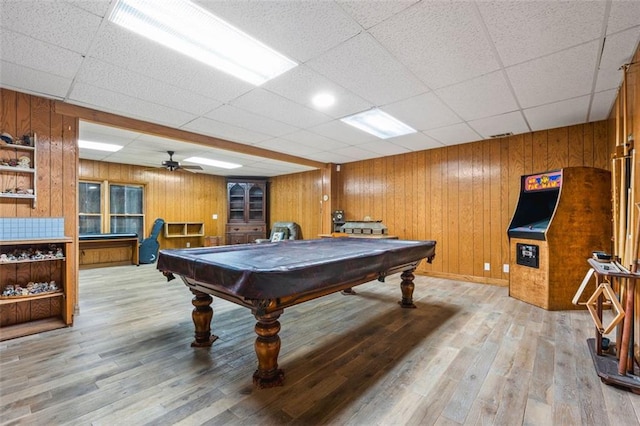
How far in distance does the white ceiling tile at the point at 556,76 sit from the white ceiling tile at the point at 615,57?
6cm

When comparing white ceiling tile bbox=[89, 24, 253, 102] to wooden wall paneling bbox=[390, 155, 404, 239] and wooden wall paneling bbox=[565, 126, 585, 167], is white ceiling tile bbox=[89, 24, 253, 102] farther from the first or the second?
wooden wall paneling bbox=[565, 126, 585, 167]

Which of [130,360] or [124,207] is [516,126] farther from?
[124,207]

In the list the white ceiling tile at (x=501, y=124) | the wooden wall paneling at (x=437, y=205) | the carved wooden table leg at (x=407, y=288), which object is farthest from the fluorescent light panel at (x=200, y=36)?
the wooden wall paneling at (x=437, y=205)

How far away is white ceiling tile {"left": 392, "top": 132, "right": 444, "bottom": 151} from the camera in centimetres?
450

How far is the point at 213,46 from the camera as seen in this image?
7.00ft

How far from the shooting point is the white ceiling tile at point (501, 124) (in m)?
3.61

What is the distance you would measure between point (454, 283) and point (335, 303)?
2344mm

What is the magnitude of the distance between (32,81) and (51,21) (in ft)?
4.06

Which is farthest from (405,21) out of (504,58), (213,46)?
(213,46)

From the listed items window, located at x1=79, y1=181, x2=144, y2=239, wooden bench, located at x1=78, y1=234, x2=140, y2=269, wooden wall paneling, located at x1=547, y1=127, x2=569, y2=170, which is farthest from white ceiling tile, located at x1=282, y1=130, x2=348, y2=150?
window, located at x1=79, y1=181, x2=144, y2=239

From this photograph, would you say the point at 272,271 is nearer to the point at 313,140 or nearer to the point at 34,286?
the point at 34,286

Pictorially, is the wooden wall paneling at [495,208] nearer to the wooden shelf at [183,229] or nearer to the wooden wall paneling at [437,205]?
the wooden wall paneling at [437,205]

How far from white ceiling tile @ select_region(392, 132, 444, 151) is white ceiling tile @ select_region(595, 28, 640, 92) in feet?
6.73

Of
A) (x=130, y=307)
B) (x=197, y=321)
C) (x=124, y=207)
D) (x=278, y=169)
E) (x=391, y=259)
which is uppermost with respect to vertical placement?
(x=278, y=169)
